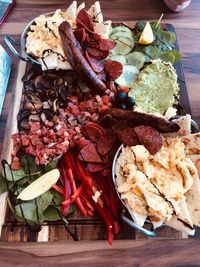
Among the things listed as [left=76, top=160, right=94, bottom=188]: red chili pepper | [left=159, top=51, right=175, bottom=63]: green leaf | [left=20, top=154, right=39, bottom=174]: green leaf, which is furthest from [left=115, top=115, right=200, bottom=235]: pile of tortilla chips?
[left=159, top=51, right=175, bottom=63]: green leaf

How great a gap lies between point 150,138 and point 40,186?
0.43 m

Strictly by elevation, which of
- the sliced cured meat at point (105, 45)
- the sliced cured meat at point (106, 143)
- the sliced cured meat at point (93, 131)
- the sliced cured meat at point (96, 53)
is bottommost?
the sliced cured meat at point (106, 143)

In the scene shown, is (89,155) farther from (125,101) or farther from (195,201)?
(195,201)

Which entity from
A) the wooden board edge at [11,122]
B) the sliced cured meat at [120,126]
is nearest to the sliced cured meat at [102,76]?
the sliced cured meat at [120,126]

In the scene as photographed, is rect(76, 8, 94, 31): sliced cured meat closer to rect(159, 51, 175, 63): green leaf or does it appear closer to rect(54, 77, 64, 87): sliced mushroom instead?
rect(54, 77, 64, 87): sliced mushroom

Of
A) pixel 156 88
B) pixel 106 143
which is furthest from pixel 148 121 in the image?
pixel 156 88

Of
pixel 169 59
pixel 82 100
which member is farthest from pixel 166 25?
pixel 82 100

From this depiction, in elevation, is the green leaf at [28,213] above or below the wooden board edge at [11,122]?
below

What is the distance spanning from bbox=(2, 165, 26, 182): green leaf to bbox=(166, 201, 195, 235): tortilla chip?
0.56m

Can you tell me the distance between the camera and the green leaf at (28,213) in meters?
1.09

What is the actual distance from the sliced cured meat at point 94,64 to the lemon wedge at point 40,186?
0.48 m

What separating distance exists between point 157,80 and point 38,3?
0.91m

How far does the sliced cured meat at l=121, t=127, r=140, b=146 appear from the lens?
44.4 inches

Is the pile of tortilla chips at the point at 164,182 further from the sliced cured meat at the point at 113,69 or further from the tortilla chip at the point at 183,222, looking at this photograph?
the sliced cured meat at the point at 113,69
